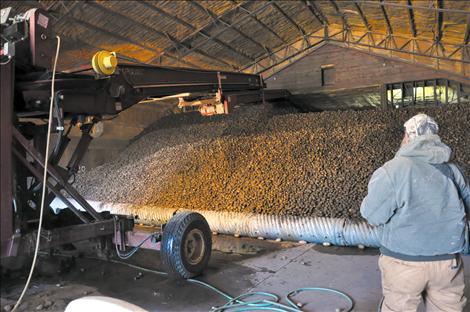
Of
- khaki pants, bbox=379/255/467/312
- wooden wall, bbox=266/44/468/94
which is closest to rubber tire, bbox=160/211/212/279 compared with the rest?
khaki pants, bbox=379/255/467/312

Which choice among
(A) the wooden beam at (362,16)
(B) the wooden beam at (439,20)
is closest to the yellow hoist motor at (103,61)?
(B) the wooden beam at (439,20)

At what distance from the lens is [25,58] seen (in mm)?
3285

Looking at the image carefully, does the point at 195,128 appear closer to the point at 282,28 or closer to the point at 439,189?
the point at 282,28

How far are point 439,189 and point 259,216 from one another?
141 inches

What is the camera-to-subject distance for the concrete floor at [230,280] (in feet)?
11.4

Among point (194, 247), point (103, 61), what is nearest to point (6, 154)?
point (103, 61)

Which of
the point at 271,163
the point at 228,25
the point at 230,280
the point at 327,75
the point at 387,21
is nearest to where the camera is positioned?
the point at 230,280

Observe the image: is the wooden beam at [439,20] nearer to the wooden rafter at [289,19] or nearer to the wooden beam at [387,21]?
the wooden beam at [387,21]

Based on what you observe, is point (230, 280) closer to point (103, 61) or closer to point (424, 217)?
point (424, 217)

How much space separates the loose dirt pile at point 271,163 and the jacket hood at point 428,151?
323 cm

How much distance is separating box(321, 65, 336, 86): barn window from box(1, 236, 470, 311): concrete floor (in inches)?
358

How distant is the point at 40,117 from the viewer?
3631mm

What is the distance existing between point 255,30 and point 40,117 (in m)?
9.59

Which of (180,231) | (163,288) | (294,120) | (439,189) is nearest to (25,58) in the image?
(180,231)
